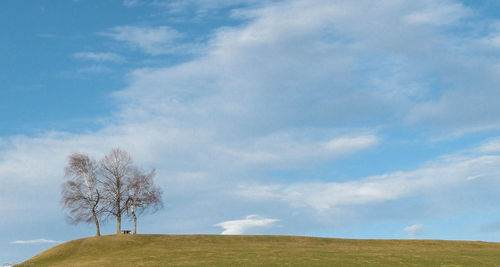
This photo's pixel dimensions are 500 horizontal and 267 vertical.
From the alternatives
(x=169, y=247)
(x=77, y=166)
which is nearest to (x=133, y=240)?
(x=169, y=247)

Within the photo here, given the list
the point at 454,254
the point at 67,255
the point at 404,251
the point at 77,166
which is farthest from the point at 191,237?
the point at 454,254

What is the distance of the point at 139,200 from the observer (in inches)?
2901

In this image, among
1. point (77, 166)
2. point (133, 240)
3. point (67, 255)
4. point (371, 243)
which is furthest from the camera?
point (77, 166)

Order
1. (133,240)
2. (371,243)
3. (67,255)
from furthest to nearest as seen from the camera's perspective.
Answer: (371,243) < (133,240) < (67,255)

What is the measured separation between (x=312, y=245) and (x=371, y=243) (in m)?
9.63

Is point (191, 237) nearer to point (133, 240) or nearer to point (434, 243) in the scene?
point (133, 240)

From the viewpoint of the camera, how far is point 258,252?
54531 millimetres

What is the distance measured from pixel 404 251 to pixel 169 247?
95.3 feet

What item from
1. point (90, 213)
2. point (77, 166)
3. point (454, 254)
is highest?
point (77, 166)

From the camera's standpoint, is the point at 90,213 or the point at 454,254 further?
the point at 90,213

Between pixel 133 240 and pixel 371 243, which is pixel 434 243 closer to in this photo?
pixel 371 243

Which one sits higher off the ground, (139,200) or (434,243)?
(139,200)

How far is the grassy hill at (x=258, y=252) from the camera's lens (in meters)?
48.6

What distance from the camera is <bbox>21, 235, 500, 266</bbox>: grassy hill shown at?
1913 inches
